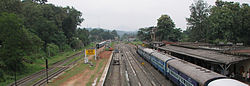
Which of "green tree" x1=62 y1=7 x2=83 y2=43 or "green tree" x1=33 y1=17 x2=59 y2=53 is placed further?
"green tree" x1=62 y1=7 x2=83 y2=43

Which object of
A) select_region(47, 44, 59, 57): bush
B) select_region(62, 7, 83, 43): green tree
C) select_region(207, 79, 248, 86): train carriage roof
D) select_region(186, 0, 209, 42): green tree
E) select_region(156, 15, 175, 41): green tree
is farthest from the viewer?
select_region(156, 15, 175, 41): green tree

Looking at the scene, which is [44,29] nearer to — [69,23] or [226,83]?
[69,23]

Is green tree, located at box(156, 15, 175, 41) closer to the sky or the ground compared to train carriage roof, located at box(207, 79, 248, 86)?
closer to the sky

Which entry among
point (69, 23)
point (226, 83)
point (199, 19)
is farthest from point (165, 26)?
point (226, 83)

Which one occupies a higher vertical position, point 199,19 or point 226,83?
point 199,19

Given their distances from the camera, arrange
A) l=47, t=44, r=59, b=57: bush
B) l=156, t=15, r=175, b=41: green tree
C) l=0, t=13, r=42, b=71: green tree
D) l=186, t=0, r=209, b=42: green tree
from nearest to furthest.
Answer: l=0, t=13, r=42, b=71: green tree
l=47, t=44, r=59, b=57: bush
l=186, t=0, r=209, b=42: green tree
l=156, t=15, r=175, b=41: green tree

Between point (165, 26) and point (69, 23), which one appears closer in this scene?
point (69, 23)

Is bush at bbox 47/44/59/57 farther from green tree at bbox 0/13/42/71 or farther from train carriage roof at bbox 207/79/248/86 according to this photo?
train carriage roof at bbox 207/79/248/86

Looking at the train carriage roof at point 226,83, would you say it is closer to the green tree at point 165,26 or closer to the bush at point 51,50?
the bush at point 51,50

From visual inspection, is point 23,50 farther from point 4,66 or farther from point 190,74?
point 190,74

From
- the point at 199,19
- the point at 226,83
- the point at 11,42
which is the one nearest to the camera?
the point at 226,83

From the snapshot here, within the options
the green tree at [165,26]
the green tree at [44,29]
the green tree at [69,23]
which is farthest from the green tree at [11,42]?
the green tree at [165,26]

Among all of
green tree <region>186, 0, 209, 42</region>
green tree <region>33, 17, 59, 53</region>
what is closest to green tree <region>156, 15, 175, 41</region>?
green tree <region>186, 0, 209, 42</region>

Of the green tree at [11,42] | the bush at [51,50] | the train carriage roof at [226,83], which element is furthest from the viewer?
the bush at [51,50]
